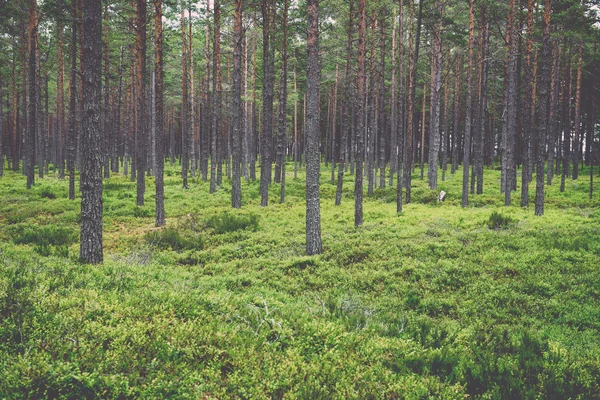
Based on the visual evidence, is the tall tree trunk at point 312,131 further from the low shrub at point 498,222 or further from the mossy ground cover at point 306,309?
the low shrub at point 498,222

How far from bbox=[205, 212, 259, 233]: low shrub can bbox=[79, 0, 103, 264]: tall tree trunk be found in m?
5.17

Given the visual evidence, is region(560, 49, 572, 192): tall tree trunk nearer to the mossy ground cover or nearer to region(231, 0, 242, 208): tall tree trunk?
the mossy ground cover

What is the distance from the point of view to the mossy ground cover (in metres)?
3.83

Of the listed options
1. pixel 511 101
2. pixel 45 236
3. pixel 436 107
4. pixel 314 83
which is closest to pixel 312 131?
pixel 314 83

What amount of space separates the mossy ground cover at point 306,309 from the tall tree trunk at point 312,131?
0.69 m

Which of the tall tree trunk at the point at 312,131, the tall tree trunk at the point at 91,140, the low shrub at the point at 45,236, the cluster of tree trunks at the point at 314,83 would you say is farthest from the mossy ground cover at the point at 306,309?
the cluster of tree trunks at the point at 314,83

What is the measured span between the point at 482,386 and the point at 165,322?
4.00 meters

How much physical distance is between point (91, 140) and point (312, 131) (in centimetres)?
560

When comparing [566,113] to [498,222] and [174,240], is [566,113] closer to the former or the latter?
[498,222]

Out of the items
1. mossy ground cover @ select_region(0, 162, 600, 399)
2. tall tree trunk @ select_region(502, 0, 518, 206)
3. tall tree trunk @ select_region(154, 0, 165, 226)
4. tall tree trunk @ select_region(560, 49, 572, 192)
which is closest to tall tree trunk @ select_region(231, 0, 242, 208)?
mossy ground cover @ select_region(0, 162, 600, 399)

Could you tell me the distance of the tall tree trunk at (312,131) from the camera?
10164 mm

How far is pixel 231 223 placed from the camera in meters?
13.5

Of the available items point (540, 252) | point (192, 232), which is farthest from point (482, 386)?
point (192, 232)

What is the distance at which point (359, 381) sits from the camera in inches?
161
